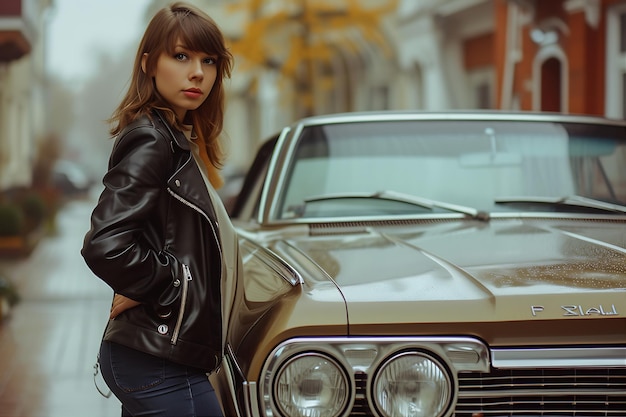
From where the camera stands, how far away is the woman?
6.33ft

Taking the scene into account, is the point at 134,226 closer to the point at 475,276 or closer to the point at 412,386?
the point at 412,386

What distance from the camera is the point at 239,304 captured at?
7.86 ft

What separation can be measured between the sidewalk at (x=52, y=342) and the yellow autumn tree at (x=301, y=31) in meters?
6.63

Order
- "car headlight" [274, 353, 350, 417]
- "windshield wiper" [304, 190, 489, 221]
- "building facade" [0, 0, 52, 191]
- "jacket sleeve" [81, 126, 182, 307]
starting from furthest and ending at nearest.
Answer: "building facade" [0, 0, 52, 191]
"windshield wiper" [304, 190, 489, 221]
"car headlight" [274, 353, 350, 417]
"jacket sleeve" [81, 126, 182, 307]

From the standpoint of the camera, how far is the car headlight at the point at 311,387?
2027 millimetres

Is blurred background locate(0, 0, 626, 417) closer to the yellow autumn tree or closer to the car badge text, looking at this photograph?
the yellow autumn tree

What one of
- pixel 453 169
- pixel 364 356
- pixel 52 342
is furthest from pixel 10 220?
pixel 364 356

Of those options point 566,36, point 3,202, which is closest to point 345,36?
point 566,36

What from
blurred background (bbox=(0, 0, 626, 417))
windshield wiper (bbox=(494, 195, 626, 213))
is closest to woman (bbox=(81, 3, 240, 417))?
windshield wiper (bbox=(494, 195, 626, 213))

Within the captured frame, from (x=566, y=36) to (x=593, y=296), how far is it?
10.7m

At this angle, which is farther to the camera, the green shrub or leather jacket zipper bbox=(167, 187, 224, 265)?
the green shrub

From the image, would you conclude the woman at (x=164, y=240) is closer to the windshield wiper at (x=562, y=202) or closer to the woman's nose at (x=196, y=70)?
the woman's nose at (x=196, y=70)

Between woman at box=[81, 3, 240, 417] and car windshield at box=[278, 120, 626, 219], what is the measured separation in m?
1.24

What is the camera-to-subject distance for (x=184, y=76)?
6.88ft
